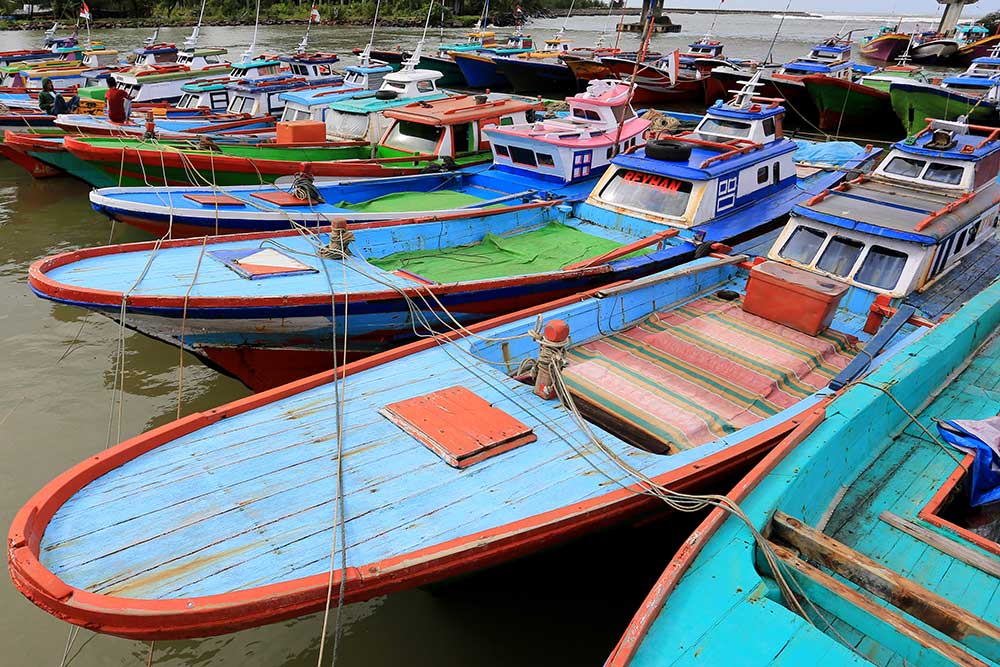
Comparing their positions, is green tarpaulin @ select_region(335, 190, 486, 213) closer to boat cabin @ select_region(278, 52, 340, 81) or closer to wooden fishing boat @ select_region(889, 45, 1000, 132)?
boat cabin @ select_region(278, 52, 340, 81)

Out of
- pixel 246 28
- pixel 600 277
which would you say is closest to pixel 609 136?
pixel 600 277

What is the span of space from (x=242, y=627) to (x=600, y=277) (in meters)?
6.44

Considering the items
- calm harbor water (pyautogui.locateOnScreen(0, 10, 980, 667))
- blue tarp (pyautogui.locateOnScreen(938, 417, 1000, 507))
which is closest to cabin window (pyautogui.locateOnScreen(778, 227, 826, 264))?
blue tarp (pyautogui.locateOnScreen(938, 417, 1000, 507))

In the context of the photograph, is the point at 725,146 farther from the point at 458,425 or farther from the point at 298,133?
the point at 298,133

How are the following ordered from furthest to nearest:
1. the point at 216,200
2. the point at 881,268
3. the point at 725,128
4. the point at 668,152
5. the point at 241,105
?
the point at 241,105
the point at 725,128
the point at 668,152
the point at 216,200
the point at 881,268

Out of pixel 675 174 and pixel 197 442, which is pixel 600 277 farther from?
pixel 197 442

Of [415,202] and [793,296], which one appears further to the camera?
[415,202]

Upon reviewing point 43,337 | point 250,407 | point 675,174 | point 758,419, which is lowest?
point 43,337

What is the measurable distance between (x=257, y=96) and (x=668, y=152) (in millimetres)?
12860

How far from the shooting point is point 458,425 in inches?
203

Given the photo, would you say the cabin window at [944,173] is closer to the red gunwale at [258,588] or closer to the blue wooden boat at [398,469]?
the blue wooden boat at [398,469]

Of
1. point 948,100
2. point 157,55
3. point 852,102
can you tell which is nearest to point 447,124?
point 948,100

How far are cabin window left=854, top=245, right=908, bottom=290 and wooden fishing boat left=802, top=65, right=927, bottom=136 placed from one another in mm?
18525

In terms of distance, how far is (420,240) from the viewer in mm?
9570
